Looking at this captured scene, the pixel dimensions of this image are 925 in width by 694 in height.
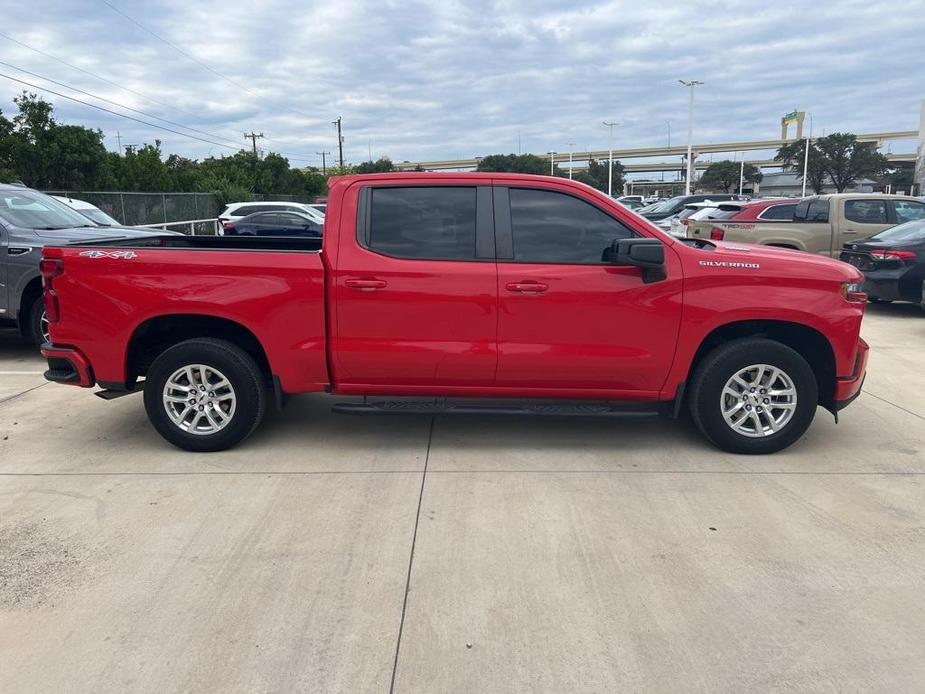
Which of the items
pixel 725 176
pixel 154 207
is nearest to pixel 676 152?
pixel 725 176

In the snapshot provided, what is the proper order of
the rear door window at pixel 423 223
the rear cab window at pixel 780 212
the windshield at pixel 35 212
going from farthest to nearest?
the rear cab window at pixel 780 212 → the windshield at pixel 35 212 → the rear door window at pixel 423 223

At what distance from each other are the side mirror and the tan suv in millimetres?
8524

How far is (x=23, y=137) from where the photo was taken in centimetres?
A: 2947

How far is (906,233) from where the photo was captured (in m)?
10.9

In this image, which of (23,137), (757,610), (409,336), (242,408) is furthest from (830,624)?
(23,137)

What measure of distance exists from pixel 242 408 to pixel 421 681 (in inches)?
109

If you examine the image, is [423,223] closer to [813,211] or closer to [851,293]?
[851,293]

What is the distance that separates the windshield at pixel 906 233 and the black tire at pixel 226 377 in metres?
9.82

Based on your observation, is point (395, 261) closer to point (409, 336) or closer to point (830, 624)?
point (409, 336)

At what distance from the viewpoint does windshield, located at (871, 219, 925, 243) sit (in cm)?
1072

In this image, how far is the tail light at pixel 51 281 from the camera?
197 inches

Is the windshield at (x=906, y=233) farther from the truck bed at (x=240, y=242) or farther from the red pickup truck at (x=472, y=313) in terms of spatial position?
the truck bed at (x=240, y=242)

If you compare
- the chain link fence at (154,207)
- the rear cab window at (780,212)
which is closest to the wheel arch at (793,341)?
the rear cab window at (780,212)

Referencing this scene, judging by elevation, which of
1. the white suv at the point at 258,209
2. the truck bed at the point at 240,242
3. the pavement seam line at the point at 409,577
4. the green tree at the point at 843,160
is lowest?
the pavement seam line at the point at 409,577
